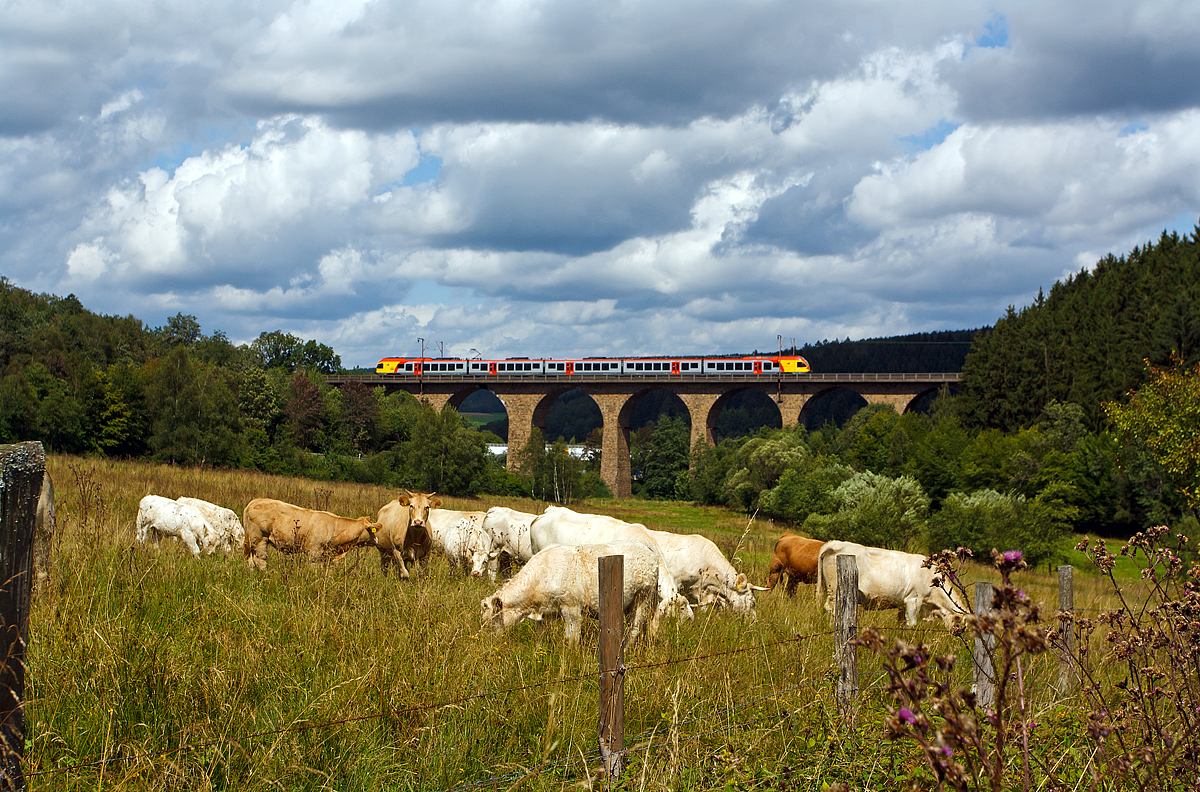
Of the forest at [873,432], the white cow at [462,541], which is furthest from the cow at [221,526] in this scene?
the forest at [873,432]

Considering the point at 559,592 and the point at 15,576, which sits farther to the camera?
the point at 559,592

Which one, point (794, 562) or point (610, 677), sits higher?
point (610, 677)

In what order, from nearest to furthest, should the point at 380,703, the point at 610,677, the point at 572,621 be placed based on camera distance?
1. the point at 610,677
2. the point at 380,703
3. the point at 572,621

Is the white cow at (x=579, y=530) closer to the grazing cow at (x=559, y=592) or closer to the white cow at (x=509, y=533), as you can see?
the white cow at (x=509, y=533)

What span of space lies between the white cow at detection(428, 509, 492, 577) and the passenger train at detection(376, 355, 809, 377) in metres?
59.2

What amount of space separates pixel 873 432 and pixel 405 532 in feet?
158

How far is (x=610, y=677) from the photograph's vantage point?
383 centimetres

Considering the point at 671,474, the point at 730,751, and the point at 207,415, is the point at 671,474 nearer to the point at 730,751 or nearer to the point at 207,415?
the point at 207,415

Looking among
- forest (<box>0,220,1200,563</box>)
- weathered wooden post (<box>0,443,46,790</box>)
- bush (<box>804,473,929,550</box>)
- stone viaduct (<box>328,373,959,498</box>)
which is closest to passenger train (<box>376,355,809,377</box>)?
stone viaduct (<box>328,373,959,498</box>)

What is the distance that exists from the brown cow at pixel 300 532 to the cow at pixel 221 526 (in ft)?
2.71

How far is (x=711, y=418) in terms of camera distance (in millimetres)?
73062

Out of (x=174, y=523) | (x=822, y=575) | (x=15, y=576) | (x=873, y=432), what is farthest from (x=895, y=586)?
(x=873, y=432)

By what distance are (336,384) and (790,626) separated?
78165 millimetres

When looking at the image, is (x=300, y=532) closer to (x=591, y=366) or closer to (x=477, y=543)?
(x=477, y=543)
